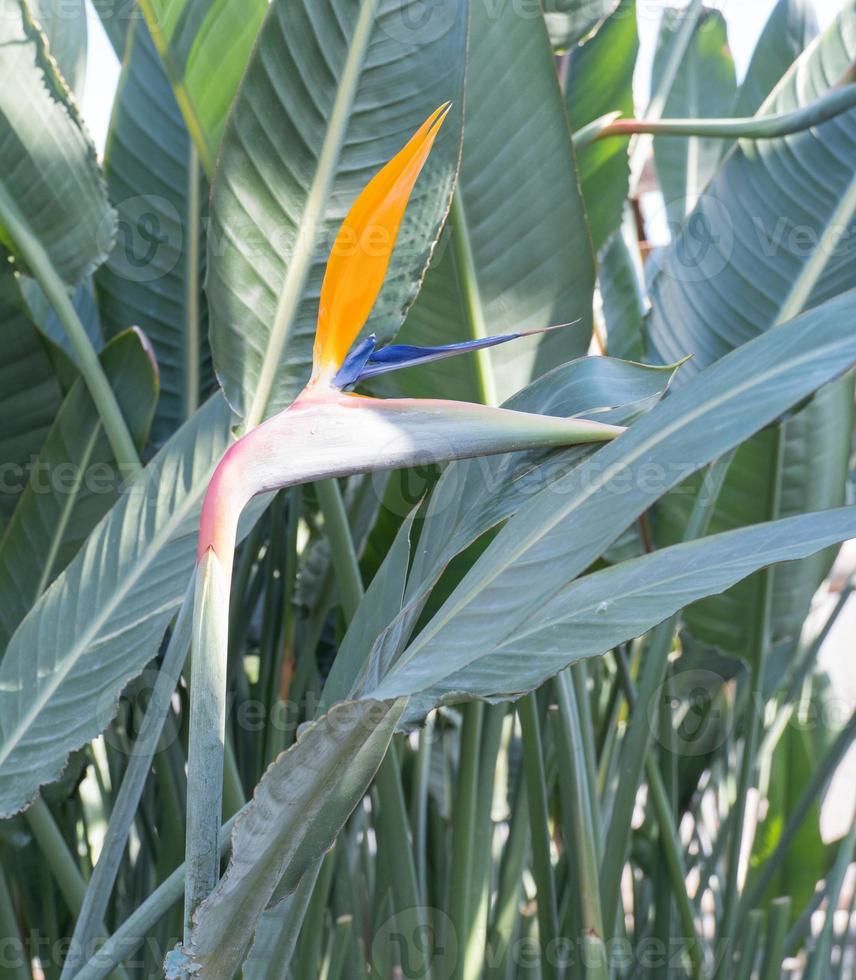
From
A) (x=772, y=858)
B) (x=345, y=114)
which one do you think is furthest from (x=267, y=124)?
(x=772, y=858)

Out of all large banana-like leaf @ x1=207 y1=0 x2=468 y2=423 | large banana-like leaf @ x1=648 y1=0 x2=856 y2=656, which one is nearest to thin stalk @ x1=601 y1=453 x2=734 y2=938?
large banana-like leaf @ x1=648 y1=0 x2=856 y2=656

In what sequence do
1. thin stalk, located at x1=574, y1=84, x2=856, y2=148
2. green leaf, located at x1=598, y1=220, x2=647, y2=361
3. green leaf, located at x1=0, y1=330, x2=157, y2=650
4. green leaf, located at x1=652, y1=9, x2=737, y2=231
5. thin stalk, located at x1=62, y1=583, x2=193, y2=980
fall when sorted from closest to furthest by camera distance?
thin stalk, located at x1=62, y1=583, x2=193, y2=980 → thin stalk, located at x1=574, y1=84, x2=856, y2=148 → green leaf, located at x1=0, y1=330, x2=157, y2=650 → green leaf, located at x1=598, y1=220, x2=647, y2=361 → green leaf, located at x1=652, y1=9, x2=737, y2=231

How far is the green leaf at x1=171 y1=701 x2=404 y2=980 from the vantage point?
0.74ft

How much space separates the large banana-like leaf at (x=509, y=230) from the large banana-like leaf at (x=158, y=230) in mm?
203

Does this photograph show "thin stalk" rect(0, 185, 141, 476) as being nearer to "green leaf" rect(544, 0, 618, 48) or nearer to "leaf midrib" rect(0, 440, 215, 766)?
"leaf midrib" rect(0, 440, 215, 766)

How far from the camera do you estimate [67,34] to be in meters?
0.69

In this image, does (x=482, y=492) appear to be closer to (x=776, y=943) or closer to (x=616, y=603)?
(x=616, y=603)

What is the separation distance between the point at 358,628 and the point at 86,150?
0.33 metres

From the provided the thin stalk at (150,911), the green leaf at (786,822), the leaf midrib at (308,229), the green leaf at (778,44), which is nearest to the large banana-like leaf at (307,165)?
the leaf midrib at (308,229)

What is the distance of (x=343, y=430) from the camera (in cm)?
25

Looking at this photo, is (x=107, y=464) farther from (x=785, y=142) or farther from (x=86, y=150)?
(x=785, y=142)

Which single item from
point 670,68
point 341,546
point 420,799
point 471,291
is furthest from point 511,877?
point 670,68

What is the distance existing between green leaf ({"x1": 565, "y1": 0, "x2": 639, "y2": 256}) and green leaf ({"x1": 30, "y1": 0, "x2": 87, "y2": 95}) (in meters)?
0.36

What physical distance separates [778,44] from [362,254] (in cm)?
73
